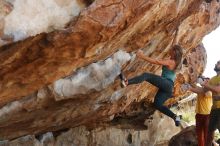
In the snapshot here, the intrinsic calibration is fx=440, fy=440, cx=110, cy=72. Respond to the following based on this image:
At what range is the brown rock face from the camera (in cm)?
818

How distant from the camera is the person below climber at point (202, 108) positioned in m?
10.0

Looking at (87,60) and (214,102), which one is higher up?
(87,60)

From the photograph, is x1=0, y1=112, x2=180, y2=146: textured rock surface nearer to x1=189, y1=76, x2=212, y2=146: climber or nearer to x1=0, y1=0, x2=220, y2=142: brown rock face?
x1=0, y1=0, x2=220, y2=142: brown rock face

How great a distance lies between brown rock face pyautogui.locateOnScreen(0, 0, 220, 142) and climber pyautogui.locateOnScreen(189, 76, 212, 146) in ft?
6.21

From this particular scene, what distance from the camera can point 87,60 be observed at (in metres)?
9.74

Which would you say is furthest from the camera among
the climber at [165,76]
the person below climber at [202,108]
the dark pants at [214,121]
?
the dark pants at [214,121]

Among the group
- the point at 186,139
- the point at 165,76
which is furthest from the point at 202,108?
the point at 186,139

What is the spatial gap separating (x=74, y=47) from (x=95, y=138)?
726cm

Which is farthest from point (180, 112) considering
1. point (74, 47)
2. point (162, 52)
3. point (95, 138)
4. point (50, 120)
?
point (74, 47)

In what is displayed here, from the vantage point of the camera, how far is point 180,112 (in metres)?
22.1

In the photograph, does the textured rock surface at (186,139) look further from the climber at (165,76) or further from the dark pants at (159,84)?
the climber at (165,76)

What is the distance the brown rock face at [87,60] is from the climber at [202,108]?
1894 millimetres

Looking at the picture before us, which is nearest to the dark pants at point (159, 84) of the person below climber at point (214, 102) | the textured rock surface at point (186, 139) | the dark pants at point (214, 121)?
the person below climber at point (214, 102)

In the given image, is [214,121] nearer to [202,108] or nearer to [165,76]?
[202,108]
